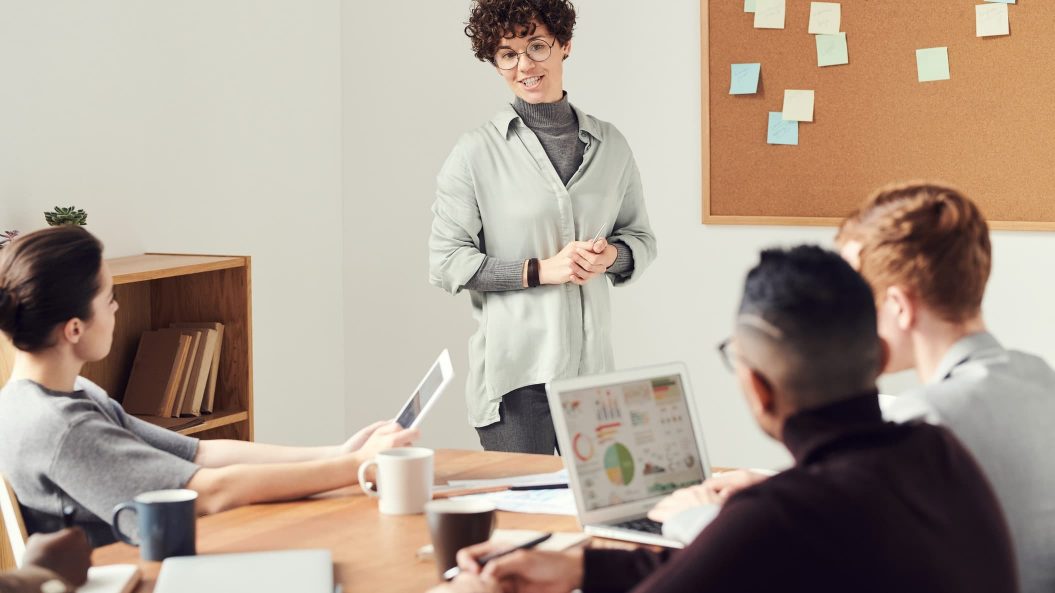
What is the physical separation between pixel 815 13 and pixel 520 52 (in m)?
1.37

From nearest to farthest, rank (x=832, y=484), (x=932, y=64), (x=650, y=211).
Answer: (x=832, y=484)
(x=932, y=64)
(x=650, y=211)

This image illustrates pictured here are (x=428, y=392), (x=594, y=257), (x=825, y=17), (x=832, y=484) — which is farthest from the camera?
(x=825, y=17)

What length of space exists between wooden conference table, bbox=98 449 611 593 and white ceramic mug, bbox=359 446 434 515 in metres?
0.02

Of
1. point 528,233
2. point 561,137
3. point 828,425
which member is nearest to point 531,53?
point 561,137

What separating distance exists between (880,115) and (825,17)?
37 centimetres

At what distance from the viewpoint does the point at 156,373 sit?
3.30 m

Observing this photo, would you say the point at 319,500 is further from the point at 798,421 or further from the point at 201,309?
the point at 201,309

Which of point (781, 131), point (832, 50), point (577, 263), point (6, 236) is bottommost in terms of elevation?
point (577, 263)

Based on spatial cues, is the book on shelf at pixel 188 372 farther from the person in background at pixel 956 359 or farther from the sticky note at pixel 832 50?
the sticky note at pixel 832 50

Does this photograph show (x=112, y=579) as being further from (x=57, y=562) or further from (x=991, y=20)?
(x=991, y=20)

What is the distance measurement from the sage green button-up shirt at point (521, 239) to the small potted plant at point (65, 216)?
96cm

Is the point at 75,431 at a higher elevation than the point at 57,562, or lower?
higher

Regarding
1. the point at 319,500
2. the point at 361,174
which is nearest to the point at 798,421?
the point at 319,500

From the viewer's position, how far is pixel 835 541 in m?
1.00
